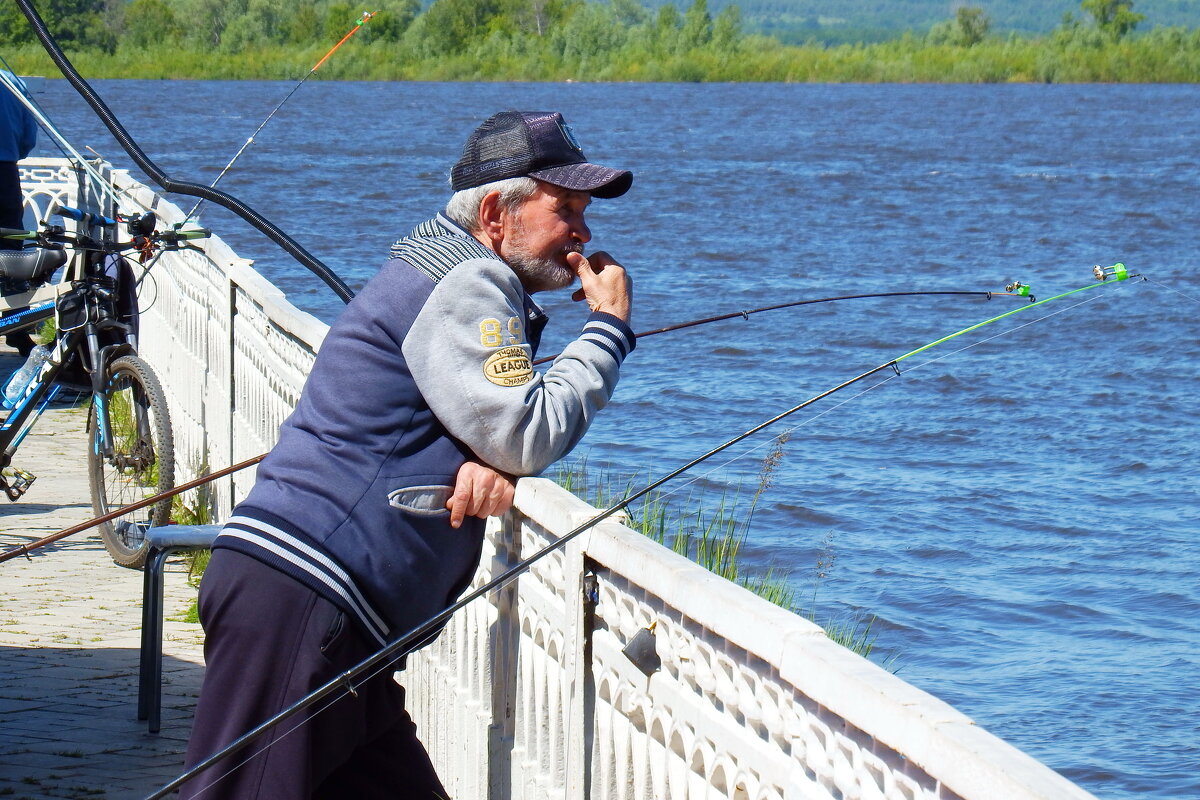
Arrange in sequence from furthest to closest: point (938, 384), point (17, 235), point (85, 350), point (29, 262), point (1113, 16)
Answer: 1. point (1113, 16)
2. point (938, 384)
3. point (85, 350)
4. point (29, 262)
5. point (17, 235)

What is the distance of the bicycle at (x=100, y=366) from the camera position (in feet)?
22.4

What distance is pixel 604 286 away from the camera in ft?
9.96

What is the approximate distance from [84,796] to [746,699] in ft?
8.19

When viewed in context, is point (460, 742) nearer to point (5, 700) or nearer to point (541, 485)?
point (541, 485)

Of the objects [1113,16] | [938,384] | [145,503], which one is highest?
[145,503]

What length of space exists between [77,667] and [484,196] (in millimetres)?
3144

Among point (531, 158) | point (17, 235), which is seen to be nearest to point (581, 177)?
point (531, 158)

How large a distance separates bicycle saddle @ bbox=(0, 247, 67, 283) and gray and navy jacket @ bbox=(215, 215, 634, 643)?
4308mm

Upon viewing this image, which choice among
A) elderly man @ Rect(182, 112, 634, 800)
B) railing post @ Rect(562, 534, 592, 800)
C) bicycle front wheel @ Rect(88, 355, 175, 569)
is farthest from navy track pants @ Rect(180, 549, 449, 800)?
bicycle front wheel @ Rect(88, 355, 175, 569)

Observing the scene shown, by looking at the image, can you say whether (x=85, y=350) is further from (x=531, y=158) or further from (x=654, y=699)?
(x=654, y=699)

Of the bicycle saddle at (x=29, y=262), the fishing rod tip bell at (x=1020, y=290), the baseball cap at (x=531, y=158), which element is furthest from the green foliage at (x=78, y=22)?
the baseball cap at (x=531, y=158)

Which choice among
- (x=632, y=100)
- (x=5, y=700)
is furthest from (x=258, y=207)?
(x=632, y=100)

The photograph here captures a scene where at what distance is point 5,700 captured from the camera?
514 cm

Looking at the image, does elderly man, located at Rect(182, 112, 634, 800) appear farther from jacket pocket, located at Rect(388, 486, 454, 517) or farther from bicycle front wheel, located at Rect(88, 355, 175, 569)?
bicycle front wheel, located at Rect(88, 355, 175, 569)
